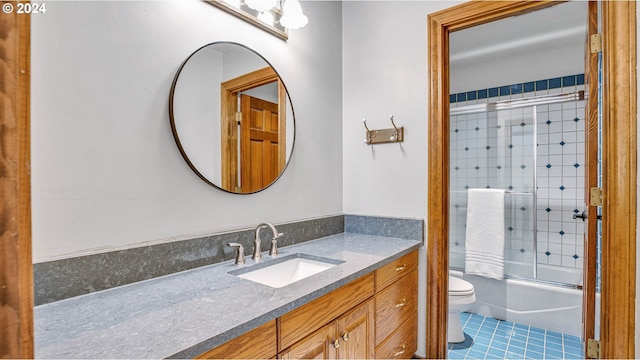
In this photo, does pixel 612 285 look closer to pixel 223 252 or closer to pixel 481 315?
pixel 481 315

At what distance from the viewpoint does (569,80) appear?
2.85m

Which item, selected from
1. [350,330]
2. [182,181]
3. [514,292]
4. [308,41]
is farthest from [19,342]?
[514,292]

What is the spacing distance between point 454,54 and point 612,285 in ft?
8.05

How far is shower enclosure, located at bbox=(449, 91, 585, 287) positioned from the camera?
9.41 ft

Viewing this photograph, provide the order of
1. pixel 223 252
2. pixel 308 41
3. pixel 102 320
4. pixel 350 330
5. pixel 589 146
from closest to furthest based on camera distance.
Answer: pixel 102 320
pixel 350 330
pixel 223 252
pixel 589 146
pixel 308 41

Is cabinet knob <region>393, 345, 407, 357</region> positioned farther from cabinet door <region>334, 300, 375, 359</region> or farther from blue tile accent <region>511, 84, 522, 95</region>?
blue tile accent <region>511, 84, 522, 95</region>

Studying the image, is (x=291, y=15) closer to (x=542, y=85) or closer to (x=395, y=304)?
(x=395, y=304)

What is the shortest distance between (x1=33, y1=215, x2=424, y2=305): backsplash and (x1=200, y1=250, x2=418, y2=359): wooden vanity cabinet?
21.0 inches

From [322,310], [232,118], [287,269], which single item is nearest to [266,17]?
[232,118]

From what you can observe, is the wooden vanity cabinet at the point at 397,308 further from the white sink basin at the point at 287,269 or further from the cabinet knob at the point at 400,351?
the white sink basin at the point at 287,269

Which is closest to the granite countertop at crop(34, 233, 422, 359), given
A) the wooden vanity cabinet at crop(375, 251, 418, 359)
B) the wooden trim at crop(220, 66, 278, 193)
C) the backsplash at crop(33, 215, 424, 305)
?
the backsplash at crop(33, 215, 424, 305)

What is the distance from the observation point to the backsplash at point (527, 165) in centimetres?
288

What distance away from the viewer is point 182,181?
131cm

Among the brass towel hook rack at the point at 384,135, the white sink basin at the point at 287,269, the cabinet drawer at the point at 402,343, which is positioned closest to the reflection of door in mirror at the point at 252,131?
the white sink basin at the point at 287,269
